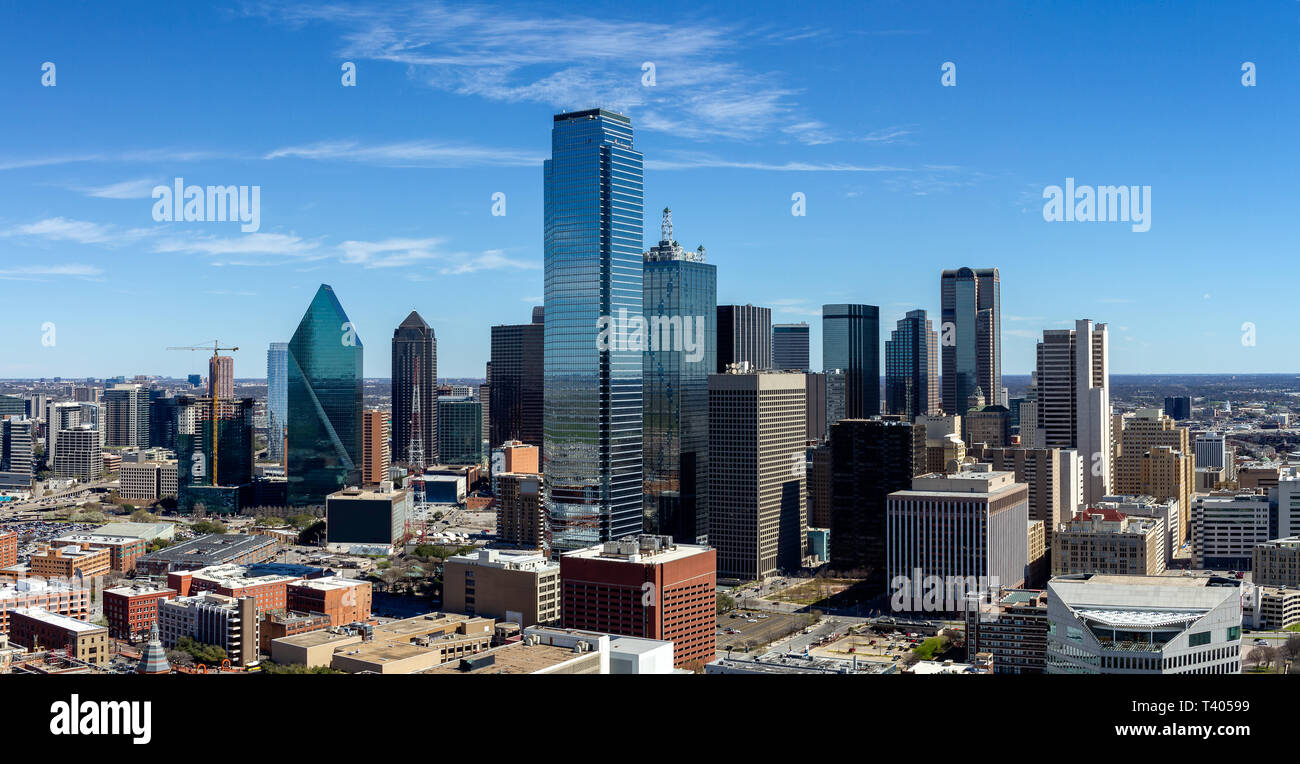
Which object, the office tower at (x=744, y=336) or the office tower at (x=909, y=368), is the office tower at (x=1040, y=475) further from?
the office tower at (x=909, y=368)

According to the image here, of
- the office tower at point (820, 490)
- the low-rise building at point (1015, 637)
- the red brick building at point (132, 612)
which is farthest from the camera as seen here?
the office tower at point (820, 490)

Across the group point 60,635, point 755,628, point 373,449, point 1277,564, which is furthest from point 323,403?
point 1277,564

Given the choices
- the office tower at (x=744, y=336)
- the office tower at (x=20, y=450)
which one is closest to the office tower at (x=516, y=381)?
the office tower at (x=744, y=336)

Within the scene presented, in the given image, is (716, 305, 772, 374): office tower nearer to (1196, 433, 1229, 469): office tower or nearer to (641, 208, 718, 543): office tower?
(641, 208, 718, 543): office tower

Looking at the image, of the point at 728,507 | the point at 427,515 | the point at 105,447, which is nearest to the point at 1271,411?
the point at 728,507
